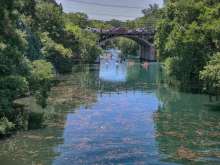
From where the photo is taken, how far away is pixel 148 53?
549 ft

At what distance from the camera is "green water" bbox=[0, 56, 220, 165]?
28.6 meters

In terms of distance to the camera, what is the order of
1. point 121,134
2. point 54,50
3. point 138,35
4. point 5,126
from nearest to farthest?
point 5,126
point 121,134
point 54,50
point 138,35

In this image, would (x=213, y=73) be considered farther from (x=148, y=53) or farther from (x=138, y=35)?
(x=148, y=53)

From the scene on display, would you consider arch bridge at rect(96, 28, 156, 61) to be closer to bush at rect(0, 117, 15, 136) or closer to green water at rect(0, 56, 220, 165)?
green water at rect(0, 56, 220, 165)

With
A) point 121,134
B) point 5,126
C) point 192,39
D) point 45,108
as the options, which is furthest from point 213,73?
point 5,126

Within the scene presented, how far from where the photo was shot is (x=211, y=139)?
3441 centimetres

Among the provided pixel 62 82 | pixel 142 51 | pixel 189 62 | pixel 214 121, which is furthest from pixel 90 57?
pixel 214 121

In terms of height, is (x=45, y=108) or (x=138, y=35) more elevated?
(x=138, y=35)

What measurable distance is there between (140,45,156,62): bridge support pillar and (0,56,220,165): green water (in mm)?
101744

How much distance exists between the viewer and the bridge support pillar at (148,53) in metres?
160

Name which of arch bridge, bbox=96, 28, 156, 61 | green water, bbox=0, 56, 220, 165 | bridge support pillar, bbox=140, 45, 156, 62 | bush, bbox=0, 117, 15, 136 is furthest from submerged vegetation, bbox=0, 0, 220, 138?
bridge support pillar, bbox=140, 45, 156, 62

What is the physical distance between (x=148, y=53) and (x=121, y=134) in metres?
133

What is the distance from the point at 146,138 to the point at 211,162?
736 cm

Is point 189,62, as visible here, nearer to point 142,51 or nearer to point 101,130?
point 101,130
